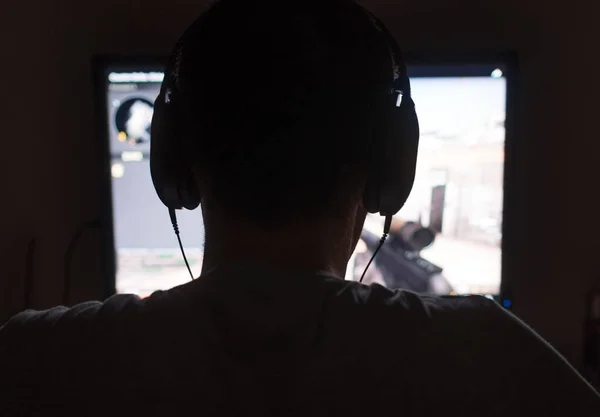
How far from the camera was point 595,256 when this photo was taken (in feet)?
3.71

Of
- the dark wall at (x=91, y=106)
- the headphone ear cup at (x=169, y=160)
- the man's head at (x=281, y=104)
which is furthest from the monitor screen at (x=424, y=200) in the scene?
the man's head at (x=281, y=104)

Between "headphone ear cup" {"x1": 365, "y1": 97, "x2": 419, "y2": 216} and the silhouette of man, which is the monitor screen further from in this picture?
the silhouette of man

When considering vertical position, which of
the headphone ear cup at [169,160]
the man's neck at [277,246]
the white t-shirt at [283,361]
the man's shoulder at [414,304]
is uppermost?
the headphone ear cup at [169,160]

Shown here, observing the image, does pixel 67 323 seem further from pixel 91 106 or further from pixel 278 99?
pixel 91 106

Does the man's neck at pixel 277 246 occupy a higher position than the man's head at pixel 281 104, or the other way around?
the man's head at pixel 281 104

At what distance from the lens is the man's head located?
50 cm

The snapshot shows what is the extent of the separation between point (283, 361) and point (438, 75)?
70 cm

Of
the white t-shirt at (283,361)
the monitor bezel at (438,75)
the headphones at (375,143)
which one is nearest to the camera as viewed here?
the white t-shirt at (283,361)

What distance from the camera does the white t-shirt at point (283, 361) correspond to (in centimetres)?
43

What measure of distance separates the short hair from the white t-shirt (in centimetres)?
11

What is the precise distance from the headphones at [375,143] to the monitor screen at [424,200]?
0.34m

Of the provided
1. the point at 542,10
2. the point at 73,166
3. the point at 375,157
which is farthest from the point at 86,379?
the point at 542,10

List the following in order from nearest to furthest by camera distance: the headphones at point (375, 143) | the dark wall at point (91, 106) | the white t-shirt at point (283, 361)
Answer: the white t-shirt at point (283, 361), the headphones at point (375, 143), the dark wall at point (91, 106)

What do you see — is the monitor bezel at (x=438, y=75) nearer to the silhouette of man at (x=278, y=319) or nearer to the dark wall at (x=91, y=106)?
the dark wall at (x=91, y=106)
